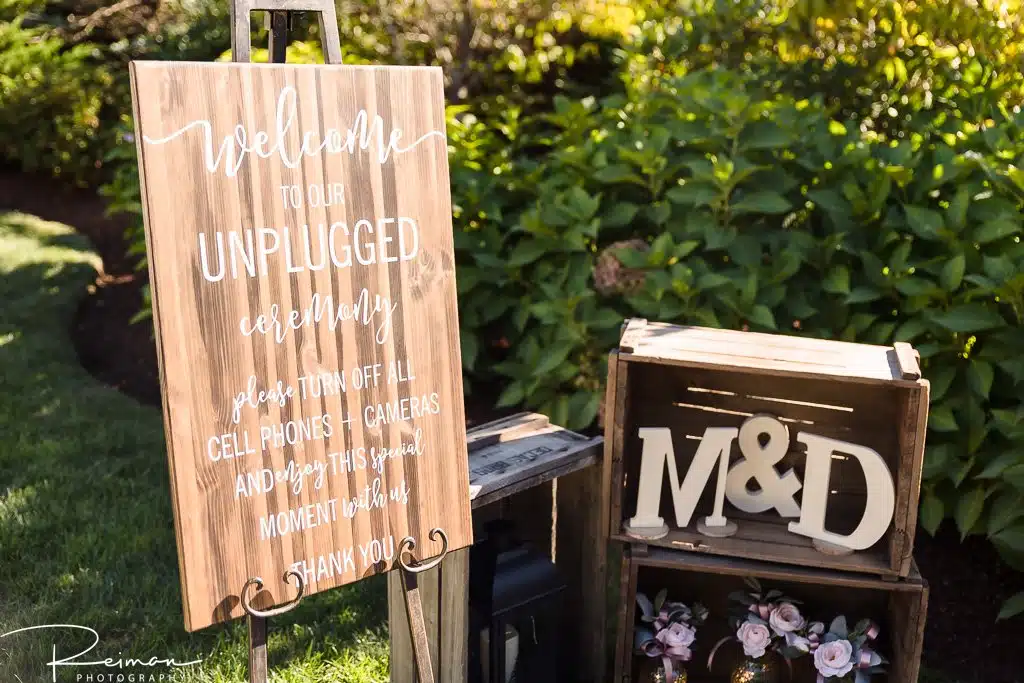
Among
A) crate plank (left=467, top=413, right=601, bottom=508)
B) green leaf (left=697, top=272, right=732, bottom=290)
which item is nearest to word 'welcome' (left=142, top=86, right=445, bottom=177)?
crate plank (left=467, top=413, right=601, bottom=508)

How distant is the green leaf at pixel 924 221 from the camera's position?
2.98 meters

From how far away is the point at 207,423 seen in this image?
1.66 meters

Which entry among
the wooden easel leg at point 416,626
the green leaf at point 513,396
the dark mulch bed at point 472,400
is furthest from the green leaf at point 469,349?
the wooden easel leg at point 416,626

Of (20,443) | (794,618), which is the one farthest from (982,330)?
(20,443)

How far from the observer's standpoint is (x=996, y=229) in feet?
9.28

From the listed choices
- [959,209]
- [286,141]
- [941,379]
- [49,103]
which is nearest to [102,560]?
[286,141]

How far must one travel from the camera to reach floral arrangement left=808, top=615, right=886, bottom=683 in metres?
2.43

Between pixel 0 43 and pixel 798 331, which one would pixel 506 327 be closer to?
pixel 798 331

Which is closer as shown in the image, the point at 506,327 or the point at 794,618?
the point at 794,618

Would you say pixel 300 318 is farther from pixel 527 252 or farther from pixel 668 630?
pixel 527 252

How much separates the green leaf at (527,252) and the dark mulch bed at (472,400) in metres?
0.79

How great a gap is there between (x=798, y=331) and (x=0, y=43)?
23.5 ft

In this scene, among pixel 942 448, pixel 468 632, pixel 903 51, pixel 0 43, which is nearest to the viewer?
pixel 468 632

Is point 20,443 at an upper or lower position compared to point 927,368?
lower
